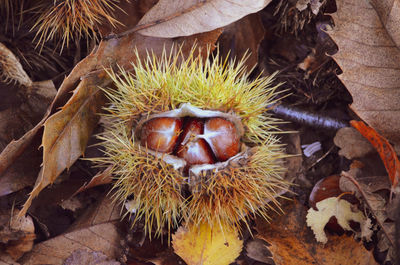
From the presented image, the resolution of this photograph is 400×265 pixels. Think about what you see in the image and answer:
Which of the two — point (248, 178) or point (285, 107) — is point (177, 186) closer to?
point (248, 178)

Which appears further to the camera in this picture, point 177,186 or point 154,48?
point 154,48

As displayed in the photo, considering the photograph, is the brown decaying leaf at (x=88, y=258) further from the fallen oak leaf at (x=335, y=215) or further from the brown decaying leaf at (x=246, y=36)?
the brown decaying leaf at (x=246, y=36)

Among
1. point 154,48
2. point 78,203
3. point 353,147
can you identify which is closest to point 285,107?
point 353,147

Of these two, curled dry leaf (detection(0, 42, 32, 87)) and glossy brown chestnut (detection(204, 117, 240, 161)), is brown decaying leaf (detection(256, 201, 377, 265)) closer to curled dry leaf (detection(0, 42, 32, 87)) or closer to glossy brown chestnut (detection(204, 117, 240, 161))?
glossy brown chestnut (detection(204, 117, 240, 161))

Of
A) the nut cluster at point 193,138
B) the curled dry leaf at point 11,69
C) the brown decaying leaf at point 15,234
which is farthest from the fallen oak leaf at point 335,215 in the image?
the curled dry leaf at point 11,69

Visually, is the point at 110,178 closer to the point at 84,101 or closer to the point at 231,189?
the point at 84,101

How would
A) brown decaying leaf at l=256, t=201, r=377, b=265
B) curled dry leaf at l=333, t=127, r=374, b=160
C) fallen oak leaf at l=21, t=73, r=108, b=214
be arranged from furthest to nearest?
curled dry leaf at l=333, t=127, r=374, b=160
brown decaying leaf at l=256, t=201, r=377, b=265
fallen oak leaf at l=21, t=73, r=108, b=214

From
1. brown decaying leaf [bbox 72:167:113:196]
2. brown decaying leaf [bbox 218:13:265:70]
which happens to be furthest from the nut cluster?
brown decaying leaf [bbox 218:13:265:70]
